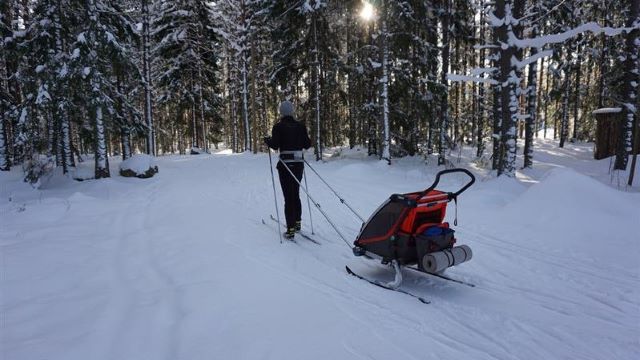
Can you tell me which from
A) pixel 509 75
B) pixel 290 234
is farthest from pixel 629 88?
pixel 290 234

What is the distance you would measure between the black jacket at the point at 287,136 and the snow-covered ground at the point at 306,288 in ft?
5.68

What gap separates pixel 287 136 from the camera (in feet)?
23.4

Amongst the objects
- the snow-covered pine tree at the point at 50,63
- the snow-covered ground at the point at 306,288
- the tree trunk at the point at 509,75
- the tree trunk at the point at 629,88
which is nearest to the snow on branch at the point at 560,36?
the tree trunk at the point at 509,75

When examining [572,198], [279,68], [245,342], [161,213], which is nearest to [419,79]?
[279,68]

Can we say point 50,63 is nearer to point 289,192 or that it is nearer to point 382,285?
point 289,192

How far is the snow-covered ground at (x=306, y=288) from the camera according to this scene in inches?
134

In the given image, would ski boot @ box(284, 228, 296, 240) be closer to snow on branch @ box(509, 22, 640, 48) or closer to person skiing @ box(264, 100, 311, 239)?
person skiing @ box(264, 100, 311, 239)

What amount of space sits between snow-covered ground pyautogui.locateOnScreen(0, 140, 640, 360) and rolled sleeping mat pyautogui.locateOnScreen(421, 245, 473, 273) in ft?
1.24

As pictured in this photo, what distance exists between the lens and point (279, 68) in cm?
2112

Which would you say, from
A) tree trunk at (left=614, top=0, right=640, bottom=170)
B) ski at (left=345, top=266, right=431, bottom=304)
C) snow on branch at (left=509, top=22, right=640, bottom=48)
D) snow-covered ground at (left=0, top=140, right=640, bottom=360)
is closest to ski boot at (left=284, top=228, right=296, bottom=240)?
snow-covered ground at (left=0, top=140, right=640, bottom=360)

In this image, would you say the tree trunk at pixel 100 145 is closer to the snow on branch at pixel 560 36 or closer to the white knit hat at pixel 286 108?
the white knit hat at pixel 286 108

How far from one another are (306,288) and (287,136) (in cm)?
332

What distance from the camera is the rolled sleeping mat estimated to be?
4.48m

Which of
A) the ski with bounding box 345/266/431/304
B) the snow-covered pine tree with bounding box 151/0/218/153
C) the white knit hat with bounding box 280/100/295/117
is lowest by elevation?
the ski with bounding box 345/266/431/304
